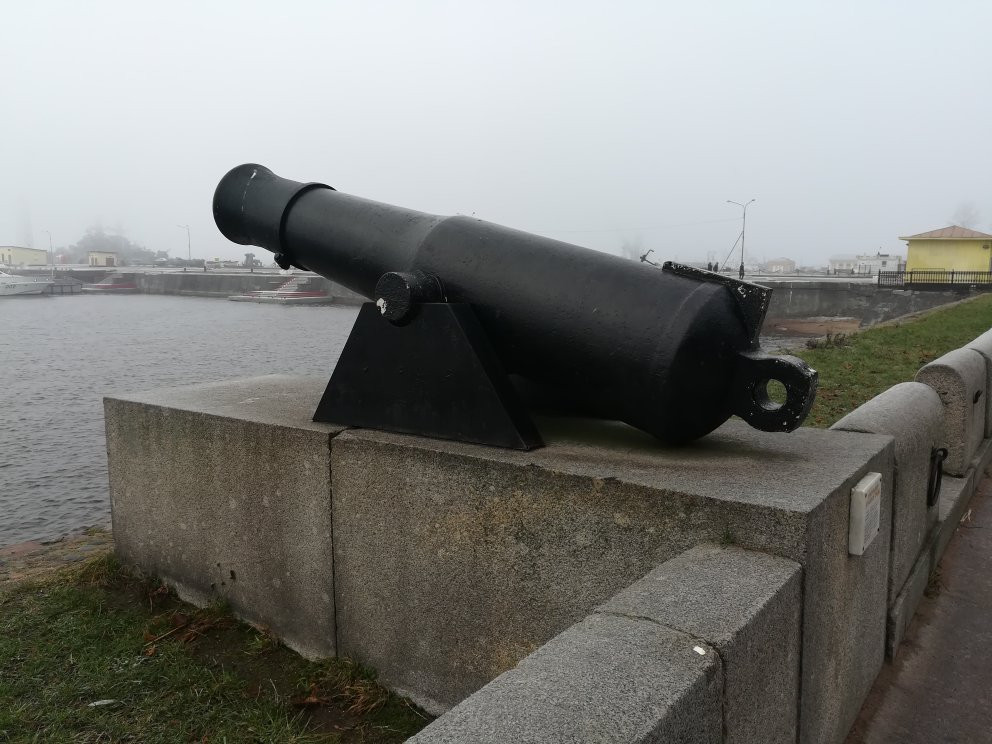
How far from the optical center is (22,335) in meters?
30.2

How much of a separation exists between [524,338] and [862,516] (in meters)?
1.12

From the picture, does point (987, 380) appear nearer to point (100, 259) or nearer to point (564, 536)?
point (564, 536)

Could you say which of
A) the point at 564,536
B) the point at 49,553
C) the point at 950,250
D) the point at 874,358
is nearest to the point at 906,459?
the point at 564,536

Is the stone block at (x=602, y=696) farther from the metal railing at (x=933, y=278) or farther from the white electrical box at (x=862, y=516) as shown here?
the metal railing at (x=933, y=278)

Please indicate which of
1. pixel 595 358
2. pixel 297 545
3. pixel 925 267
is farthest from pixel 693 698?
pixel 925 267

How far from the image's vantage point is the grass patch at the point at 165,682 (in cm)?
265

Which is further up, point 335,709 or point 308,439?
point 308,439

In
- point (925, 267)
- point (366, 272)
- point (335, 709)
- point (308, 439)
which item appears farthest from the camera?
point (925, 267)

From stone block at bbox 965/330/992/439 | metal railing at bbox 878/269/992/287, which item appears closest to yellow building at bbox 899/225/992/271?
metal railing at bbox 878/269/992/287

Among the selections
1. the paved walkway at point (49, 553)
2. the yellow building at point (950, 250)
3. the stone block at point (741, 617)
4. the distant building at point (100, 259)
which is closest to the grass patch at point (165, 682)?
the stone block at point (741, 617)

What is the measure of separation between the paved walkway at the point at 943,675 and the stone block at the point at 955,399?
693 millimetres

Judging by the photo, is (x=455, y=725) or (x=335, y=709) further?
(x=335, y=709)

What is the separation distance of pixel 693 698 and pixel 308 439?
1906mm

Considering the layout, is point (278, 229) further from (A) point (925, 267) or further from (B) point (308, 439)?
(A) point (925, 267)
